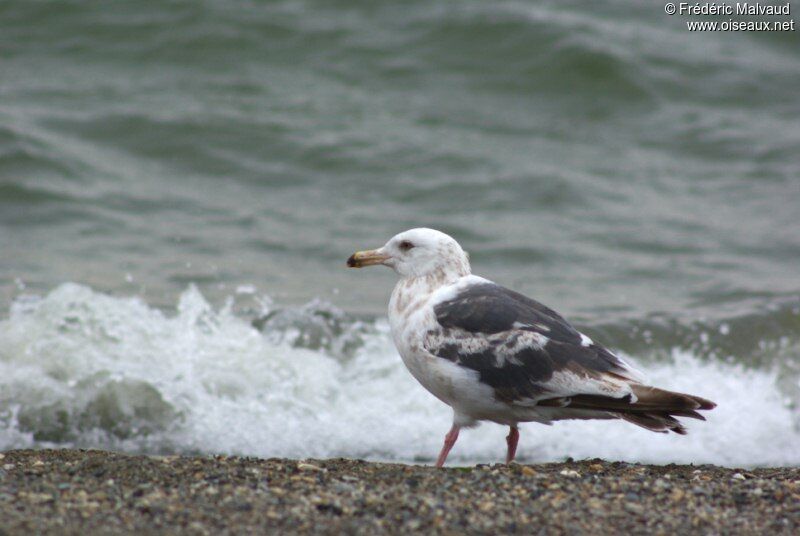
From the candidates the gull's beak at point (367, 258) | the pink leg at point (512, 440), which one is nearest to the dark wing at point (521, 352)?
the pink leg at point (512, 440)

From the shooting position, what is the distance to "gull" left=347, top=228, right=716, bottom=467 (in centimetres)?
520

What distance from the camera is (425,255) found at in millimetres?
5977

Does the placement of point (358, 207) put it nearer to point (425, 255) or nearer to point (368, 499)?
point (425, 255)

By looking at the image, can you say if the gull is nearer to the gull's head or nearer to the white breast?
the white breast

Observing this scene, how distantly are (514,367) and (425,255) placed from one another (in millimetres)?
965

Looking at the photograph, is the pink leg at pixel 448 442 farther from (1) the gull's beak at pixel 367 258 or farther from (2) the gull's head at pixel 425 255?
(1) the gull's beak at pixel 367 258

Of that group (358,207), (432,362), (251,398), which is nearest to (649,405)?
(432,362)

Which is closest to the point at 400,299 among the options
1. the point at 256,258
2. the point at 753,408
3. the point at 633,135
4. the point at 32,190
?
the point at 753,408

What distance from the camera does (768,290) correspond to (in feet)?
34.9

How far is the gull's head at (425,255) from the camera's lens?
5.96m

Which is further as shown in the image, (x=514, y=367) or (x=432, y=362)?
(x=432, y=362)

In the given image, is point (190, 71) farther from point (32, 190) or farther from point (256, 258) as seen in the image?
point (256, 258)

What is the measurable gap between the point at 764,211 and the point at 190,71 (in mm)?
7388

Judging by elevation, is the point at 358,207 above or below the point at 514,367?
above
